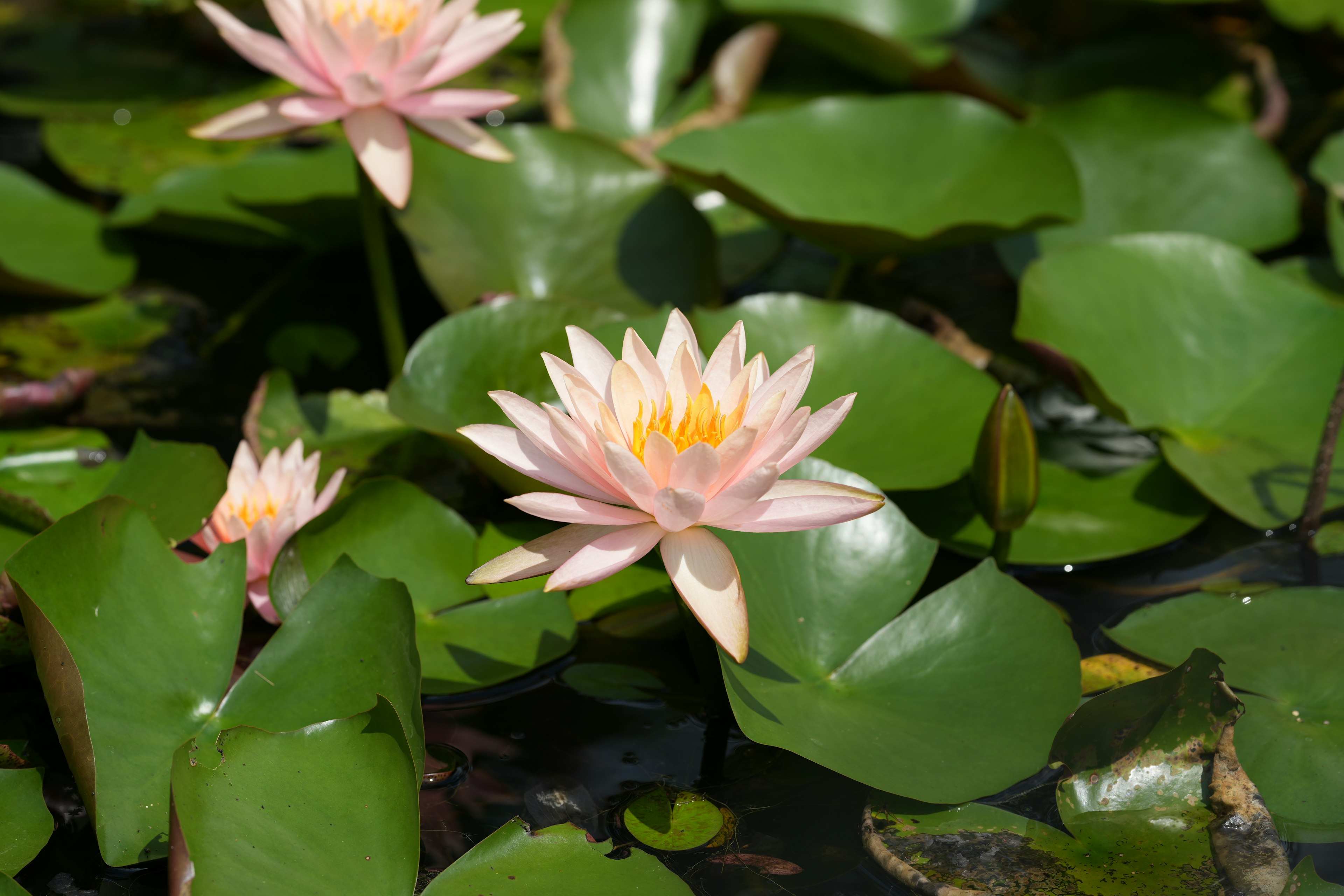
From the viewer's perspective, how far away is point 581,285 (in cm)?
239

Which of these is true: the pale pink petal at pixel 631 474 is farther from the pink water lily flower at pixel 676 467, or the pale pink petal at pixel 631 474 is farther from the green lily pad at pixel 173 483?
the green lily pad at pixel 173 483

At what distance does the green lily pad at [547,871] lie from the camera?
124 cm

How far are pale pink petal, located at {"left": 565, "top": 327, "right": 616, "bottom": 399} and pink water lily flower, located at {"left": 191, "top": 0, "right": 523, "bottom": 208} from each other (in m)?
0.69

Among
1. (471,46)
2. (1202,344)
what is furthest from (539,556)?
(1202,344)

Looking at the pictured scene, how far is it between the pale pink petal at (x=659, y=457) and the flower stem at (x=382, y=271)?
3.84 ft

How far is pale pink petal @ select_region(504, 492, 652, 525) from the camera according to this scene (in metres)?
1.24

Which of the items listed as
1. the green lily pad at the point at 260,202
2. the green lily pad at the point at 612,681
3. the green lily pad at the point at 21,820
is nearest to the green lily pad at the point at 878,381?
the green lily pad at the point at 612,681

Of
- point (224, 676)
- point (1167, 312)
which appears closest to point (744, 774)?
point (224, 676)

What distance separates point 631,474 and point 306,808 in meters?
0.58

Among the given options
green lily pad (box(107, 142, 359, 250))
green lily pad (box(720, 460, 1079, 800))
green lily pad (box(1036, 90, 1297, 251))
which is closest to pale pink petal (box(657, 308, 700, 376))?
green lily pad (box(720, 460, 1079, 800))

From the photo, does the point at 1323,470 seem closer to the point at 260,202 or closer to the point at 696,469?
the point at 696,469

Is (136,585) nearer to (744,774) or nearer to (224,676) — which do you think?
(224,676)

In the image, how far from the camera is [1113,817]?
1401 millimetres

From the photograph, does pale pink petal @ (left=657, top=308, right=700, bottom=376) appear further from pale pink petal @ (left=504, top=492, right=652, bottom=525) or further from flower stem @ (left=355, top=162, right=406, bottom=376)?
flower stem @ (left=355, top=162, right=406, bottom=376)
